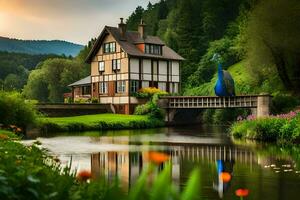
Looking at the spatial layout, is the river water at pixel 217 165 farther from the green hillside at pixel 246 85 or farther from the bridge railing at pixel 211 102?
the green hillside at pixel 246 85

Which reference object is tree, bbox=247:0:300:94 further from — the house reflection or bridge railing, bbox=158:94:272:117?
the house reflection

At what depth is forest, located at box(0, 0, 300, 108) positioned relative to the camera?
144ft

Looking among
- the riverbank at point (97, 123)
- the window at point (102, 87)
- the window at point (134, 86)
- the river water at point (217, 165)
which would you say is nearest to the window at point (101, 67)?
the window at point (102, 87)

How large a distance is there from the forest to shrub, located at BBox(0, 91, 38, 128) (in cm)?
1980

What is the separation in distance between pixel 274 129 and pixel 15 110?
17.3m

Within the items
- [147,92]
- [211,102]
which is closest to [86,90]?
[147,92]

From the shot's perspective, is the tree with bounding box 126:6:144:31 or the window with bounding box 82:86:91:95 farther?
the tree with bounding box 126:6:144:31

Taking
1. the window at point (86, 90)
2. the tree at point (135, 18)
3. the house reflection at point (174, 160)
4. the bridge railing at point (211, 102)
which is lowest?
the house reflection at point (174, 160)

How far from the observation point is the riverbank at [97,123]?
4566 cm

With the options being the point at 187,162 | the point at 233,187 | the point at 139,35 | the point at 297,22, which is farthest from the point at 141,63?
the point at 233,187

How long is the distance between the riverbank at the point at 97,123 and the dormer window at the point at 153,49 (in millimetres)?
11721

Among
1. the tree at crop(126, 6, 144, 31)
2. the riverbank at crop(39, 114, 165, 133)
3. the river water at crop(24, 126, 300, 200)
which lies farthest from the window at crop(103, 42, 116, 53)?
the tree at crop(126, 6, 144, 31)

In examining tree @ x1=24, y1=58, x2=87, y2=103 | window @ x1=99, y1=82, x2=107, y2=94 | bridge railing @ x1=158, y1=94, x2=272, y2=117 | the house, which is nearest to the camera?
bridge railing @ x1=158, y1=94, x2=272, y2=117

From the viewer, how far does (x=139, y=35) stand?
222ft
